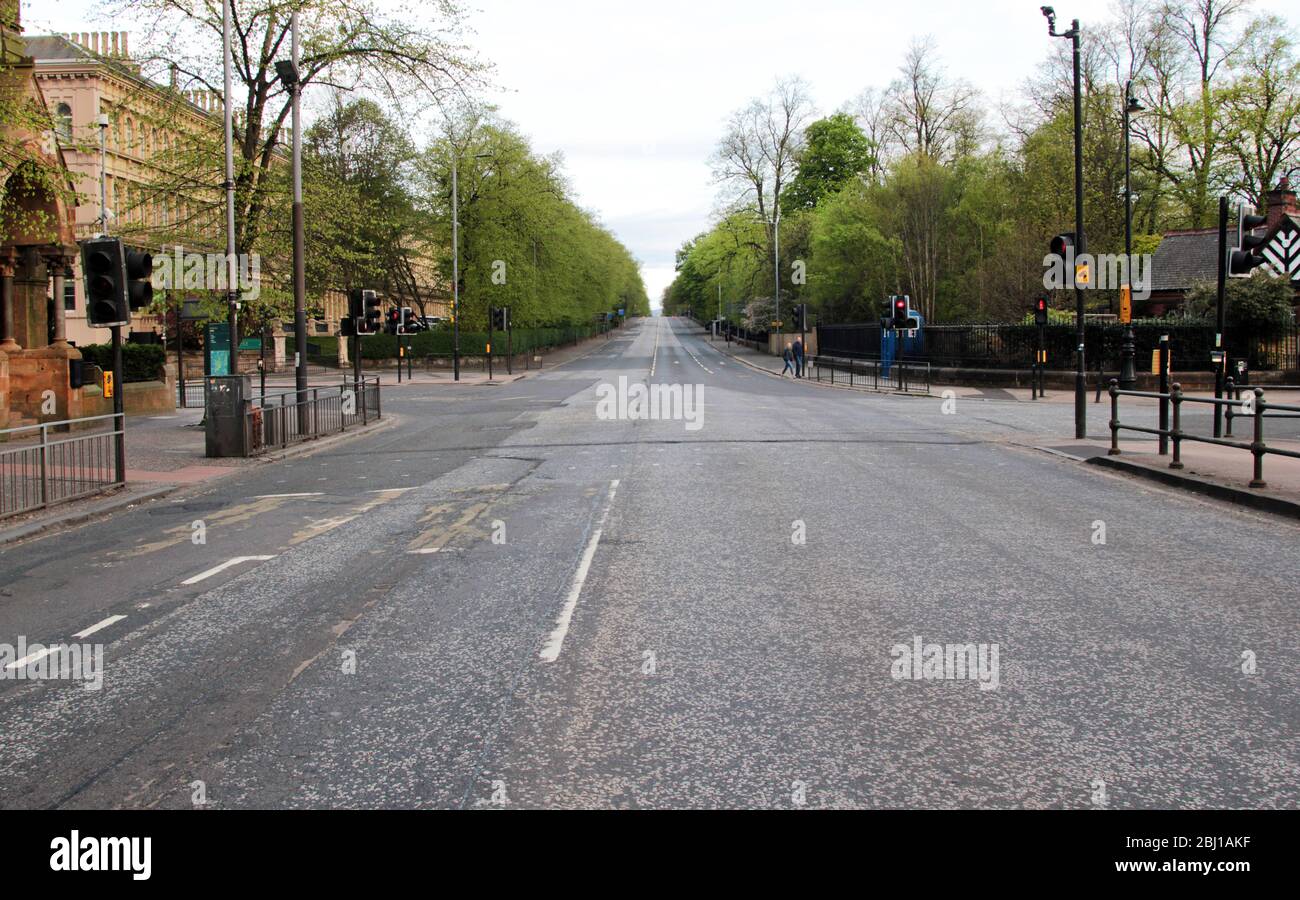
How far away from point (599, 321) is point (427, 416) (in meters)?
123

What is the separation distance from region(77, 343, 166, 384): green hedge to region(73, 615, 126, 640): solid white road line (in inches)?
1012

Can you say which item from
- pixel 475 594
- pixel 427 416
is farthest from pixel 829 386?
pixel 475 594

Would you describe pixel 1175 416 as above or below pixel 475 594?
above

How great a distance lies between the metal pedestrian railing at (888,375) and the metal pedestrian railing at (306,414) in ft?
70.5

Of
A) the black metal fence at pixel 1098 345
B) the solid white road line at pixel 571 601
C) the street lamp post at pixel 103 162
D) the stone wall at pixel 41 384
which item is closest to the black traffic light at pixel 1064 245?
the solid white road line at pixel 571 601

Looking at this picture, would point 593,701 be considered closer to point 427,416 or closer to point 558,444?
point 558,444

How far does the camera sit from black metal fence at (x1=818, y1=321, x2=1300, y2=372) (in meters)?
36.8

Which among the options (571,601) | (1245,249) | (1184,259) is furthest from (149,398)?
(1184,259)

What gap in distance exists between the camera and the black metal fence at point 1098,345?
3678cm

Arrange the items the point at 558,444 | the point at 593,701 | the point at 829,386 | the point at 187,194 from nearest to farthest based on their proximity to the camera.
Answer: the point at 593,701 < the point at 558,444 < the point at 187,194 < the point at 829,386

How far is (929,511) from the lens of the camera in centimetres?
1163

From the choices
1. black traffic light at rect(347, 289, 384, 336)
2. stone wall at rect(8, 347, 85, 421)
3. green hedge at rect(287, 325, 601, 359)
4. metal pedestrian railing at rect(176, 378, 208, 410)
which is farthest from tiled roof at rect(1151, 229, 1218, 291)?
stone wall at rect(8, 347, 85, 421)

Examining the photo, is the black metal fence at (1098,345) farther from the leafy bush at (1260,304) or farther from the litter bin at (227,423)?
the litter bin at (227,423)

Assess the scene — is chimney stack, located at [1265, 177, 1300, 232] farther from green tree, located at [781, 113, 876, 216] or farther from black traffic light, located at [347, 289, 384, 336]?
green tree, located at [781, 113, 876, 216]
